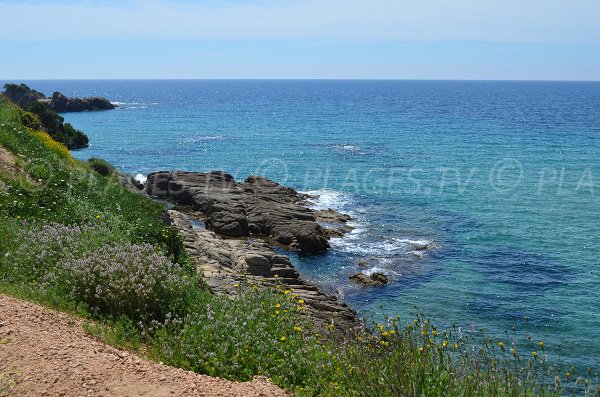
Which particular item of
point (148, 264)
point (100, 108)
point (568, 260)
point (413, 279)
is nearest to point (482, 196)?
point (568, 260)

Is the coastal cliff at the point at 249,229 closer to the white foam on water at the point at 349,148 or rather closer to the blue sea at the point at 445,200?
the blue sea at the point at 445,200

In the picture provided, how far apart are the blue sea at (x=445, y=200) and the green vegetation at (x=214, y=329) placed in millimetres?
5253

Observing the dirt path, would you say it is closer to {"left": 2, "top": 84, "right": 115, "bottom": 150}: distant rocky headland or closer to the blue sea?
the blue sea

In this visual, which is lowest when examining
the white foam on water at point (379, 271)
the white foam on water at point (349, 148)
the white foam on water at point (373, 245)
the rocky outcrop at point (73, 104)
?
the white foam on water at point (379, 271)

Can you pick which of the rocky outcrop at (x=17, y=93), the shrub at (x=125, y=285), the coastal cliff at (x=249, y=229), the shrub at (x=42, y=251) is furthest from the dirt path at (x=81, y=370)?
the rocky outcrop at (x=17, y=93)

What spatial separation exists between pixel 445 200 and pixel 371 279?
Result: 18.0 m

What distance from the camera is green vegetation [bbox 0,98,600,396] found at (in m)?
6.80

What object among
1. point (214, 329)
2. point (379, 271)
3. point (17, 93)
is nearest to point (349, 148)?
point (379, 271)

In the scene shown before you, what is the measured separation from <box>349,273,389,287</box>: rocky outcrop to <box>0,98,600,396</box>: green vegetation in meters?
12.6

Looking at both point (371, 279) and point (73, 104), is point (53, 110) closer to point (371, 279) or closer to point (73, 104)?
point (73, 104)

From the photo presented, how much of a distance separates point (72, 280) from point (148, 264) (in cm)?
122

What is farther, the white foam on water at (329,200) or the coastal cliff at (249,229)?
the white foam on water at (329,200)

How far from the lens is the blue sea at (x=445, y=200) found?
2216cm

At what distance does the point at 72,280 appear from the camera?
31.8 feet
